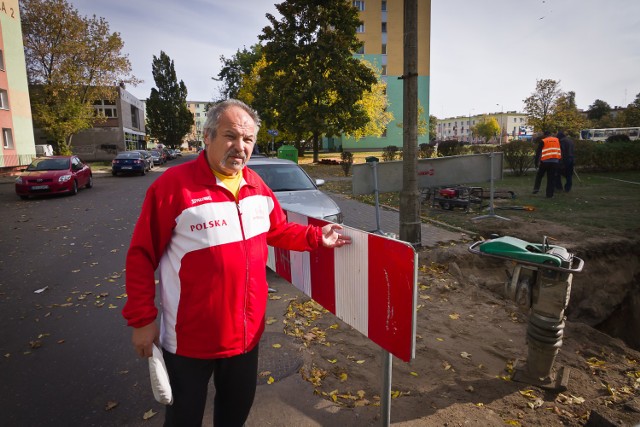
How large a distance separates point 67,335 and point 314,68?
2550 centimetres

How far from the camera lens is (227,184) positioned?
6.84 feet

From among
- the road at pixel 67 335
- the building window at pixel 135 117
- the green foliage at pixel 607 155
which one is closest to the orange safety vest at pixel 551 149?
the green foliage at pixel 607 155

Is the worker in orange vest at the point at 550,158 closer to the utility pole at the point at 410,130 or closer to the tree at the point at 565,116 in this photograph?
the utility pole at the point at 410,130

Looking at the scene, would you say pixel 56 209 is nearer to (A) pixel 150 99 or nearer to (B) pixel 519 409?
(B) pixel 519 409

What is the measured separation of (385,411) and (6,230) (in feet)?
35.5

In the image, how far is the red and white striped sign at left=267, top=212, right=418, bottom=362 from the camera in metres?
1.92

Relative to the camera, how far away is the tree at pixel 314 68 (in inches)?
1060

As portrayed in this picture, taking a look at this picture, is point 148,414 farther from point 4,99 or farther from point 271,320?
point 4,99

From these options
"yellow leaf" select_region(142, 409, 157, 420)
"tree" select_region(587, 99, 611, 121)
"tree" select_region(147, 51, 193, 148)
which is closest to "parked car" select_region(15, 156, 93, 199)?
"yellow leaf" select_region(142, 409, 157, 420)

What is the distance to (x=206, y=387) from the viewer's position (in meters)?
2.06

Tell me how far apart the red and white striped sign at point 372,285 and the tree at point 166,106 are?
284ft

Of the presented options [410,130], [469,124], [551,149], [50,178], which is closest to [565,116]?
[551,149]

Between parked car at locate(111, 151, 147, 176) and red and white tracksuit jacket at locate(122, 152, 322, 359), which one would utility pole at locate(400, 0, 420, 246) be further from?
parked car at locate(111, 151, 147, 176)

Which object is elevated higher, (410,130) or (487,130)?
(487,130)
